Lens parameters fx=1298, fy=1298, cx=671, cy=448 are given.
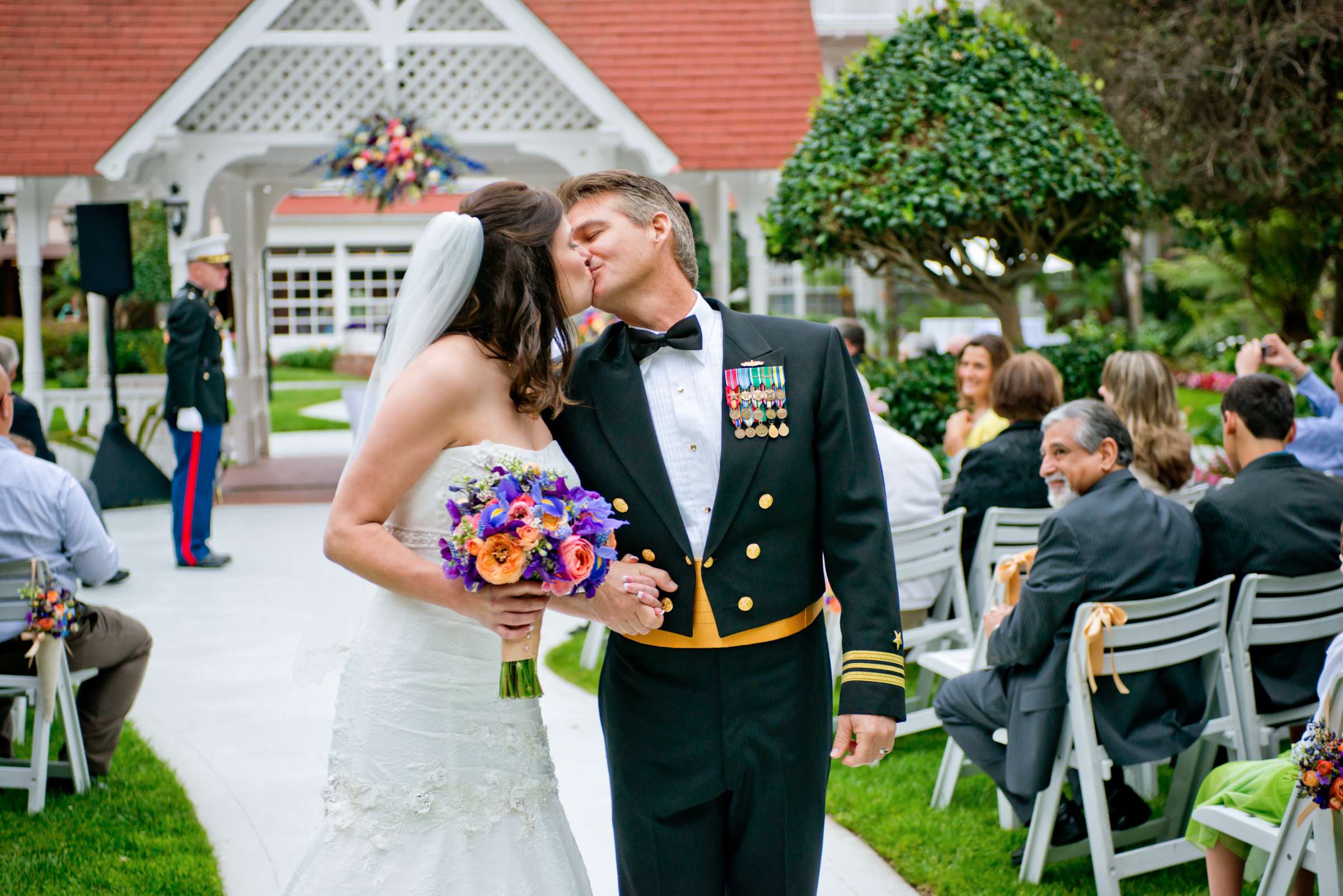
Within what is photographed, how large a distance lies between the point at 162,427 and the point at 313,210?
81.9 feet

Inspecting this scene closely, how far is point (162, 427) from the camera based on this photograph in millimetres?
13516

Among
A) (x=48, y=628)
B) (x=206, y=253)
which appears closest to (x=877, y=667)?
(x=48, y=628)

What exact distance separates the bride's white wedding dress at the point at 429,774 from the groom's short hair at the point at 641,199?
0.51 m

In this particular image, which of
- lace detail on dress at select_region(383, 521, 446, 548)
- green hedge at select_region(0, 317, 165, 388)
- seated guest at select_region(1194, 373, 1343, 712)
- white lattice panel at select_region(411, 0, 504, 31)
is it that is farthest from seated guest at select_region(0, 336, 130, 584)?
green hedge at select_region(0, 317, 165, 388)

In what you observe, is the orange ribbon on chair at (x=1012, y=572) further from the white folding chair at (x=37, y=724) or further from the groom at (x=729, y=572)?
the white folding chair at (x=37, y=724)

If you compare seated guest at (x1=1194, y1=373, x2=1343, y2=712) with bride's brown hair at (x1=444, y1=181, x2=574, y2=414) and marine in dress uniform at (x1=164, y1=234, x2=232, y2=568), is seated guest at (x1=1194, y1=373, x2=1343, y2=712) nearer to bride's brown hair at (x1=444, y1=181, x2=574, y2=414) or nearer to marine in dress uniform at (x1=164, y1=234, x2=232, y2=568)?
bride's brown hair at (x1=444, y1=181, x2=574, y2=414)

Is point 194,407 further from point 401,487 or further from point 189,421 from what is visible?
point 401,487

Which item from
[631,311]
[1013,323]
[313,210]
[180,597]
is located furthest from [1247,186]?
[313,210]

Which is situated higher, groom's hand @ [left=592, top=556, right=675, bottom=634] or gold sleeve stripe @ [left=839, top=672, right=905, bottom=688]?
groom's hand @ [left=592, top=556, right=675, bottom=634]

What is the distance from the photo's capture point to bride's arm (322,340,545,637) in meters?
2.64

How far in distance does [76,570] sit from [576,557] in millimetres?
3401

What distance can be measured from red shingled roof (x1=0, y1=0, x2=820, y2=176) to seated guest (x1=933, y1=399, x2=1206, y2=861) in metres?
8.54

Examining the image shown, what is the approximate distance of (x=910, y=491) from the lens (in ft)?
19.4

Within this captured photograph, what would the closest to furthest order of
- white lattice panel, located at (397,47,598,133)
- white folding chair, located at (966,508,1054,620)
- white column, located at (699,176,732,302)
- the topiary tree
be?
white folding chair, located at (966,508,1054,620)
the topiary tree
white lattice panel, located at (397,47,598,133)
white column, located at (699,176,732,302)
